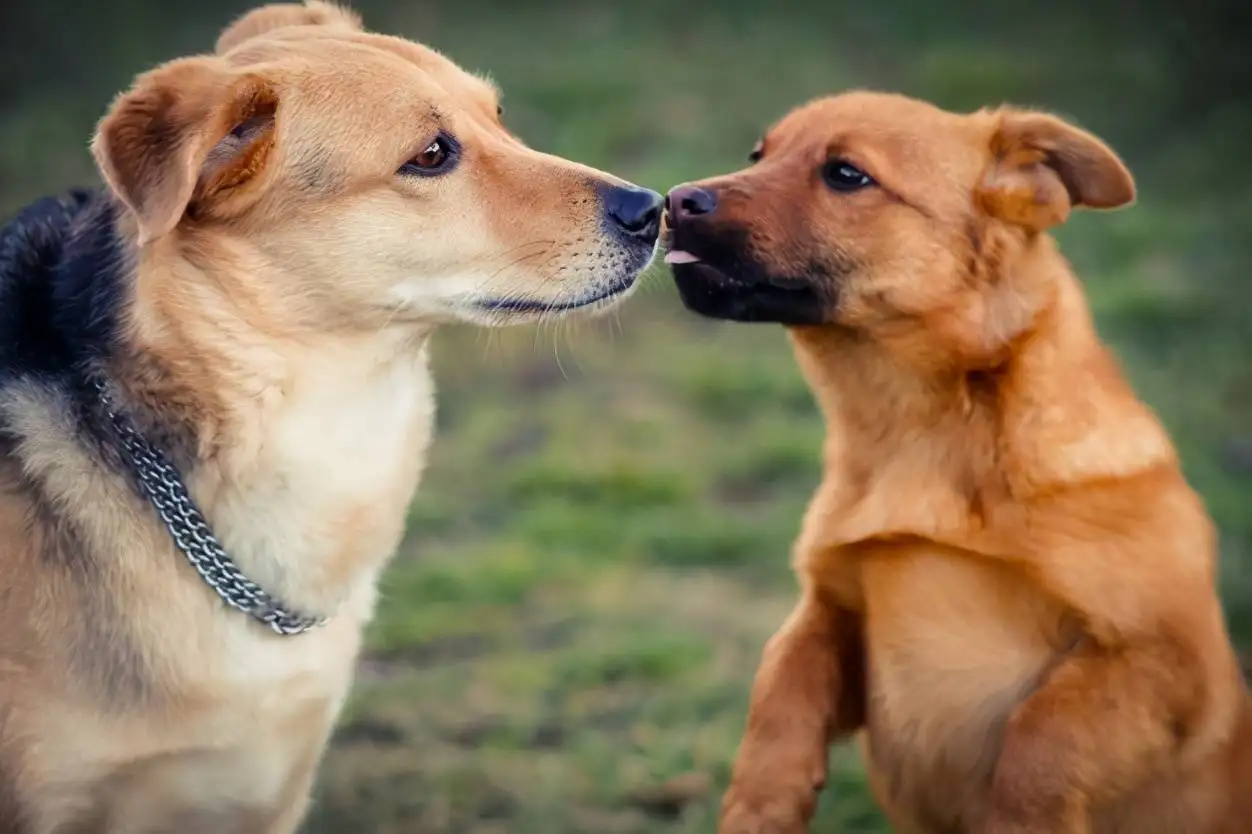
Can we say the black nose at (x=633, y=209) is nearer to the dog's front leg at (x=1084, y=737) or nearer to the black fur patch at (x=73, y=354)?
the black fur patch at (x=73, y=354)

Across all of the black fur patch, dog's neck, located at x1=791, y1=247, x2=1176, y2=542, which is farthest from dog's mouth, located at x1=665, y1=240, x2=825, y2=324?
the black fur patch

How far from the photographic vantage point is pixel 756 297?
354 cm

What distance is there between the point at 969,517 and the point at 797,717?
56 centimetres

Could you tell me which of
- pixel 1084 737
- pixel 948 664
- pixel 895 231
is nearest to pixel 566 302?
pixel 895 231

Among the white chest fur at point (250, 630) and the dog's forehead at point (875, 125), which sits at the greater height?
the dog's forehead at point (875, 125)

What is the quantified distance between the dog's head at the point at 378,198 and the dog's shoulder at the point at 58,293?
114 mm

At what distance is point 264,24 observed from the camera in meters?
3.75

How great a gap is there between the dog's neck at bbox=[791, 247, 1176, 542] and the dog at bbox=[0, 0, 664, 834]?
632mm

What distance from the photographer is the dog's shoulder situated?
124 inches

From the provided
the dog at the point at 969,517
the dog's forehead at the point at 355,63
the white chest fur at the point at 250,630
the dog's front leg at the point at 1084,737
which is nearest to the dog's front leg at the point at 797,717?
the dog at the point at 969,517

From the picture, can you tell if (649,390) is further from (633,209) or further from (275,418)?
(275,418)

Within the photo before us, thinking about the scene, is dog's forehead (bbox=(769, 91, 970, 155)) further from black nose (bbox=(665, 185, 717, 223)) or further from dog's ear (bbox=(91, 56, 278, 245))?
dog's ear (bbox=(91, 56, 278, 245))

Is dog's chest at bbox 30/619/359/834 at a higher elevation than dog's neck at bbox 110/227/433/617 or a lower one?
lower

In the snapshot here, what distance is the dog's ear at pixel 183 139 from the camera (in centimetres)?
288
